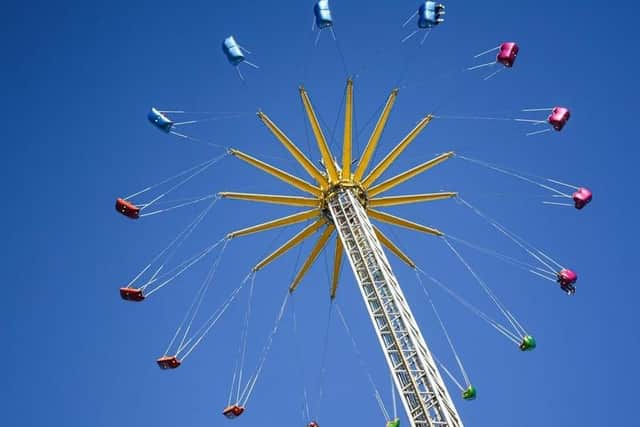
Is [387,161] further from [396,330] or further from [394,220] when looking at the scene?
[396,330]

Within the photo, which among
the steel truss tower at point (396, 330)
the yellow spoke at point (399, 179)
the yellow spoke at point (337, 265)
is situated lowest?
the steel truss tower at point (396, 330)

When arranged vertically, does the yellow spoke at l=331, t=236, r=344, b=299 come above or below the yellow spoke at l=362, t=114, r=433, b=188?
below

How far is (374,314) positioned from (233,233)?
7.34m

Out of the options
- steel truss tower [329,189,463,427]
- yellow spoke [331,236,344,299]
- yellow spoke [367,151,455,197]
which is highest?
yellow spoke [367,151,455,197]

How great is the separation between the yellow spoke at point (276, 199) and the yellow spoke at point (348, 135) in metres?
1.53

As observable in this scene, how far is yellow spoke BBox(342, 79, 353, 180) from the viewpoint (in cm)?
2445

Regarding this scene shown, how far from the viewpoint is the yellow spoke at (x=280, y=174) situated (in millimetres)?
24594

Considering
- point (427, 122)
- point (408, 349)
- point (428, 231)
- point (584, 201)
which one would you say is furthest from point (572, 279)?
point (408, 349)

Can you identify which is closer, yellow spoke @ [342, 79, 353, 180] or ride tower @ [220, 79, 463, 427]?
ride tower @ [220, 79, 463, 427]

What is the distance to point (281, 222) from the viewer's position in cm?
2480

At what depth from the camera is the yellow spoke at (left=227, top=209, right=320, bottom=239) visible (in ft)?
81.3

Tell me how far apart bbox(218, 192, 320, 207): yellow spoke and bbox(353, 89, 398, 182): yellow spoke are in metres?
1.87

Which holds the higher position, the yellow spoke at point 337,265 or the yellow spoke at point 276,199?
the yellow spoke at point 276,199

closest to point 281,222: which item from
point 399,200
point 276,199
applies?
point 276,199
